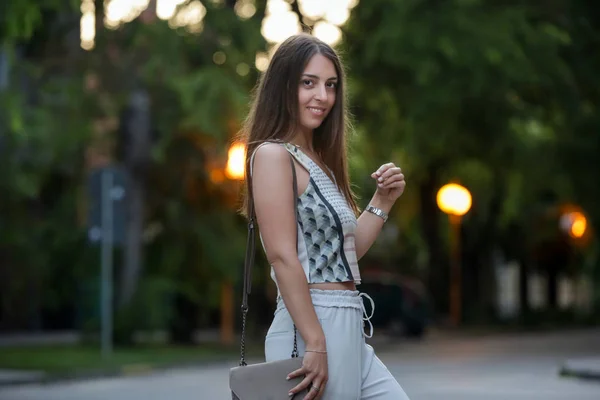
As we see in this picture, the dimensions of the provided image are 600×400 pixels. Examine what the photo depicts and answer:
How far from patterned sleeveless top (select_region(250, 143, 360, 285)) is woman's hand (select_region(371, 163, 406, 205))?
28cm

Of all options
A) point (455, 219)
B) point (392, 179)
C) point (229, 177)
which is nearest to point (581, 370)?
point (229, 177)

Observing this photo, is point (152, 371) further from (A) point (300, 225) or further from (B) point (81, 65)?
(A) point (300, 225)

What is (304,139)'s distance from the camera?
421cm

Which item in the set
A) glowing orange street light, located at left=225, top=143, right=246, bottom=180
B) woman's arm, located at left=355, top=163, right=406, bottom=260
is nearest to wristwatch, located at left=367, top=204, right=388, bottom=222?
woman's arm, located at left=355, top=163, right=406, bottom=260

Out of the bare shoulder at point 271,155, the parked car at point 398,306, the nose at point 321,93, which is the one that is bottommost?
the parked car at point 398,306

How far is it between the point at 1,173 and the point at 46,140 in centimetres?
129

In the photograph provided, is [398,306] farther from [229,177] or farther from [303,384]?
[303,384]

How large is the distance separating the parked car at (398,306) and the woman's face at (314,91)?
2917 cm

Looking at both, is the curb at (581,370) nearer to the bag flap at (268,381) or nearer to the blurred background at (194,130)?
the blurred background at (194,130)

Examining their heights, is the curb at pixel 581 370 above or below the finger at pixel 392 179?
below

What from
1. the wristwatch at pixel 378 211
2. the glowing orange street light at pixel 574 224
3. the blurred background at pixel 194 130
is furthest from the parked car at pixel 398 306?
the wristwatch at pixel 378 211

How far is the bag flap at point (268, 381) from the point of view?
3904 millimetres

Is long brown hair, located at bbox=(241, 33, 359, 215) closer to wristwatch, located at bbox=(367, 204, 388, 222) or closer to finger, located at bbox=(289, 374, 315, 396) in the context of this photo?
wristwatch, located at bbox=(367, 204, 388, 222)

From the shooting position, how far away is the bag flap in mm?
3904
